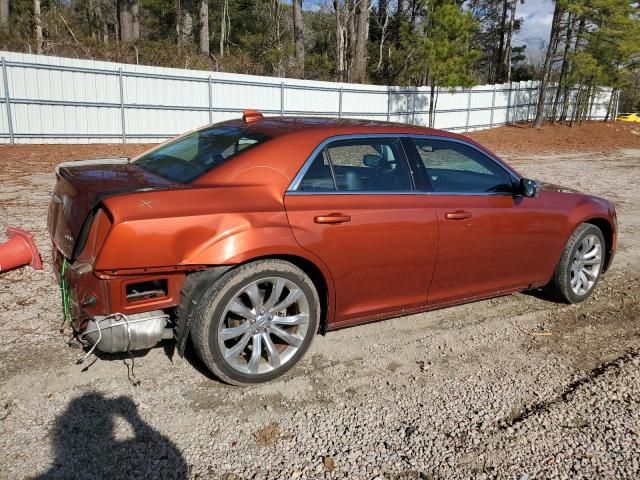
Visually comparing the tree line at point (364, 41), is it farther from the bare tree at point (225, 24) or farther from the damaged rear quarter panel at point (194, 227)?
the damaged rear quarter panel at point (194, 227)

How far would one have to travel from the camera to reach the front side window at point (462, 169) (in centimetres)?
405

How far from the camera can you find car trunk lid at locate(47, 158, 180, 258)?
9.96ft

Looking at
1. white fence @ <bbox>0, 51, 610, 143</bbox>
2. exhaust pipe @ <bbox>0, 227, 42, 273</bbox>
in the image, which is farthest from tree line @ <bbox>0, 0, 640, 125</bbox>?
exhaust pipe @ <bbox>0, 227, 42, 273</bbox>

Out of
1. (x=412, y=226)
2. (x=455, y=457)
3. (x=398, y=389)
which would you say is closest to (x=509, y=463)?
(x=455, y=457)

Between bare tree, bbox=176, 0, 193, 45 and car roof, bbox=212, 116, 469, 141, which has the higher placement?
bare tree, bbox=176, 0, 193, 45

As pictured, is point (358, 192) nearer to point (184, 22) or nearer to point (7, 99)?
point (7, 99)

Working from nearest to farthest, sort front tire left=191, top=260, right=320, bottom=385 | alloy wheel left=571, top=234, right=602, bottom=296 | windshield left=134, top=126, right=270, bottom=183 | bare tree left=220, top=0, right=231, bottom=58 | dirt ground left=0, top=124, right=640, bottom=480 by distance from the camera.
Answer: dirt ground left=0, top=124, right=640, bottom=480 → front tire left=191, top=260, right=320, bottom=385 → windshield left=134, top=126, right=270, bottom=183 → alloy wheel left=571, top=234, right=602, bottom=296 → bare tree left=220, top=0, right=231, bottom=58

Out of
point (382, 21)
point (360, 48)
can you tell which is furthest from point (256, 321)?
point (382, 21)

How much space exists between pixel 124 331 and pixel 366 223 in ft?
5.22

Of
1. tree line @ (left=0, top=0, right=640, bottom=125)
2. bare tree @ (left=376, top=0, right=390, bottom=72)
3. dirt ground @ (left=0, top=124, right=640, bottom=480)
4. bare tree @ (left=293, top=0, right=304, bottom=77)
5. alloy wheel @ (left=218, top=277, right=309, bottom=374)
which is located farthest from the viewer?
bare tree @ (left=376, top=0, right=390, bottom=72)

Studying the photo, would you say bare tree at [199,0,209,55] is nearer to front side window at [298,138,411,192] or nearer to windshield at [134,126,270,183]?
windshield at [134,126,270,183]

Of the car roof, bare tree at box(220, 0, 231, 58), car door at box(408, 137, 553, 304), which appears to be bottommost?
car door at box(408, 137, 553, 304)

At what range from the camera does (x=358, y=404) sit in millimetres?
3217

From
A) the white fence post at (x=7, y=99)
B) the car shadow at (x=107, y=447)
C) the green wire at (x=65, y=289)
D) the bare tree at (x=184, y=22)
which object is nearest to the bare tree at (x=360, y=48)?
the bare tree at (x=184, y=22)
